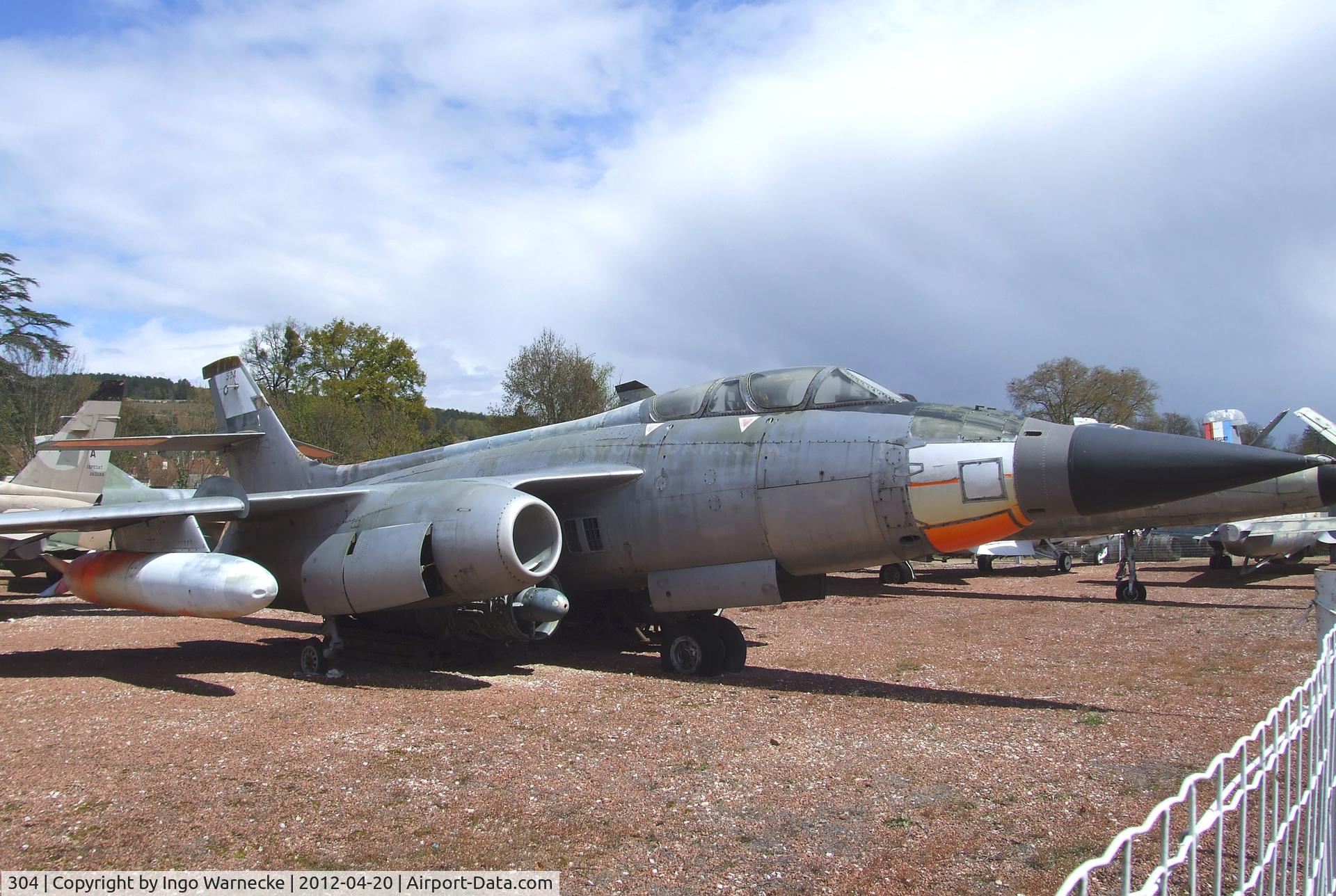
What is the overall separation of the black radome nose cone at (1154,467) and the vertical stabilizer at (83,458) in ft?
69.1

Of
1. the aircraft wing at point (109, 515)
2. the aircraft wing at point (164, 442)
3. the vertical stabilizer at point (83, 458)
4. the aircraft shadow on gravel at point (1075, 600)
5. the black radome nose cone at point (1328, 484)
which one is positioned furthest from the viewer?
the vertical stabilizer at point (83, 458)

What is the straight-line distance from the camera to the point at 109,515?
361 inches

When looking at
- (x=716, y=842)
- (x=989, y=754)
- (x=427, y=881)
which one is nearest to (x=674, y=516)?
(x=989, y=754)

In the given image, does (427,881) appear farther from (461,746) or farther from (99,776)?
(99,776)

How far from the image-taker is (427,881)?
→ 4.18 meters

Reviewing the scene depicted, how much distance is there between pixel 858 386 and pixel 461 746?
536 cm

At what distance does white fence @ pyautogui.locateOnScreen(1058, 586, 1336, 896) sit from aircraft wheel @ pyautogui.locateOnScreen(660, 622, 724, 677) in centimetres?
510

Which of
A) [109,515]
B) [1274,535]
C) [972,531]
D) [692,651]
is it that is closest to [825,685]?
[692,651]

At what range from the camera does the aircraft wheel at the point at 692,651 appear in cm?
975

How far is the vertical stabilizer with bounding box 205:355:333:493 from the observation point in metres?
13.4

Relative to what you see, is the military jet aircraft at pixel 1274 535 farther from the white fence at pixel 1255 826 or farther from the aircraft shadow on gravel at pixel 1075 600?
the white fence at pixel 1255 826

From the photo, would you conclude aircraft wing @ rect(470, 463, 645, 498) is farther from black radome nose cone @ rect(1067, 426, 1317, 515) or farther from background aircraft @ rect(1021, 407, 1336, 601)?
background aircraft @ rect(1021, 407, 1336, 601)

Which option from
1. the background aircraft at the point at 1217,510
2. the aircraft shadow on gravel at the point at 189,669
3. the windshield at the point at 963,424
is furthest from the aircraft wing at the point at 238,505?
the background aircraft at the point at 1217,510

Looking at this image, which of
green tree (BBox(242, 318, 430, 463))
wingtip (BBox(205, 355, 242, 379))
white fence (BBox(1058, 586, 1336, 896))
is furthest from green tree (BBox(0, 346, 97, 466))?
white fence (BBox(1058, 586, 1336, 896))
